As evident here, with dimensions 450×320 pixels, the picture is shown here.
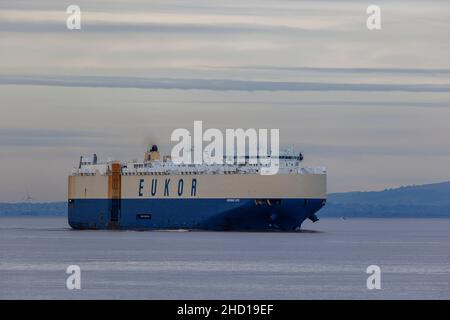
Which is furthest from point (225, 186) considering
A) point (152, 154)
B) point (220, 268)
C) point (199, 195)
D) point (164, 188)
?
point (220, 268)

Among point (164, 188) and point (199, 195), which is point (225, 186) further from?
point (164, 188)

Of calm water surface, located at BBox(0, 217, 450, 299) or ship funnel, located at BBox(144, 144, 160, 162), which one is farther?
ship funnel, located at BBox(144, 144, 160, 162)

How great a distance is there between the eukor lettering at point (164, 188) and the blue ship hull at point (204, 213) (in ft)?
1.51

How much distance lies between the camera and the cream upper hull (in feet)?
275

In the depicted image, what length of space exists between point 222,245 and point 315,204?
11608mm

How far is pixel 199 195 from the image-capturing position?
86.6 m

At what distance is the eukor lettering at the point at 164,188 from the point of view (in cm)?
8725

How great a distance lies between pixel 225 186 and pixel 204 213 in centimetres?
262

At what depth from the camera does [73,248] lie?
76.1m

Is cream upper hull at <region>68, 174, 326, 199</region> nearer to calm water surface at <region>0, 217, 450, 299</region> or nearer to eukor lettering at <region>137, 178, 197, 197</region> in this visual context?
eukor lettering at <region>137, 178, 197, 197</region>

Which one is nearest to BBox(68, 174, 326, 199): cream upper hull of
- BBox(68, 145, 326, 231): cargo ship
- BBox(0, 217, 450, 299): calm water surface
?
BBox(68, 145, 326, 231): cargo ship
